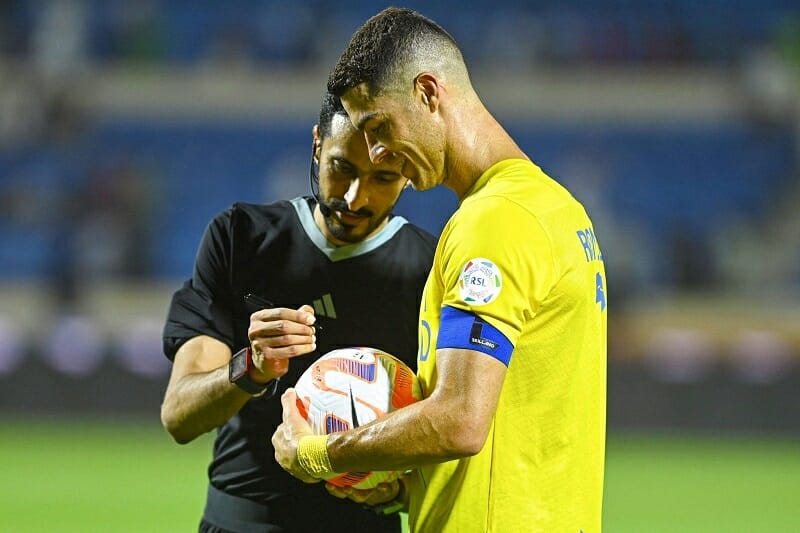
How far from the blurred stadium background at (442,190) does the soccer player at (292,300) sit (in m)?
11.3

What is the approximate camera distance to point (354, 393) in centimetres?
338

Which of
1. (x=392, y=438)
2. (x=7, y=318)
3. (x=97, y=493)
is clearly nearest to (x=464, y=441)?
(x=392, y=438)

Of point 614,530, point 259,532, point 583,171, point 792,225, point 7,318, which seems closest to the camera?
point 259,532

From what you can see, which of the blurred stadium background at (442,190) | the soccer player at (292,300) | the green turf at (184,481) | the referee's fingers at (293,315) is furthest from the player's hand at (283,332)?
the blurred stadium background at (442,190)

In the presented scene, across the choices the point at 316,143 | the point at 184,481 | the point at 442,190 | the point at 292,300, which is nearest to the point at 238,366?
the point at 292,300

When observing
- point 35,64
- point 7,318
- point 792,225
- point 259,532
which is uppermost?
point 35,64

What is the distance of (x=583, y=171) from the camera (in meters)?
20.8

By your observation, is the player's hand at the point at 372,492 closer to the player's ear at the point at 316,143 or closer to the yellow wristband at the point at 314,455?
the yellow wristband at the point at 314,455

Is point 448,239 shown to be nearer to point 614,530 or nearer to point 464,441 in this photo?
point 464,441

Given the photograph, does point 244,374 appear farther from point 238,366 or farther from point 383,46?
point 383,46

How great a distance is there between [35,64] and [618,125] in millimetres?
10331

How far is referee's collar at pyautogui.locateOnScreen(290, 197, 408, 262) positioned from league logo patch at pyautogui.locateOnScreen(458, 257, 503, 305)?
4.14 feet

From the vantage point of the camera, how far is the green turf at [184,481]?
31.4 ft

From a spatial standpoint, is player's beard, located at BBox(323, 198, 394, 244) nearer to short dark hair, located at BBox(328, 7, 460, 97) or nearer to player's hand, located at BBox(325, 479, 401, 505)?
short dark hair, located at BBox(328, 7, 460, 97)
